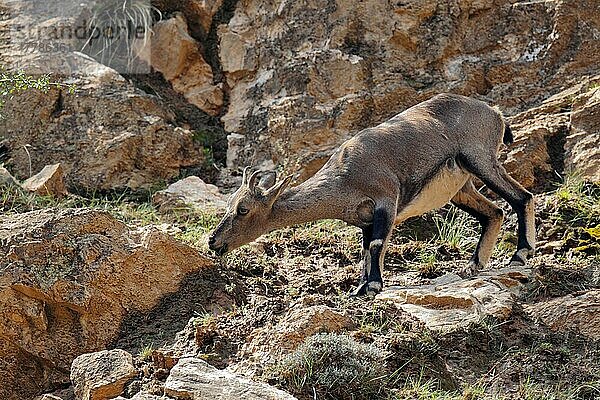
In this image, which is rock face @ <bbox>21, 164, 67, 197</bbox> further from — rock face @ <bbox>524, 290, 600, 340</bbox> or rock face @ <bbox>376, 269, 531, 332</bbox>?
rock face @ <bbox>524, 290, 600, 340</bbox>

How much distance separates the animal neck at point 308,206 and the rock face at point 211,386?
295 centimetres

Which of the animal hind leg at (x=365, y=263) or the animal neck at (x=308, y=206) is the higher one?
the animal neck at (x=308, y=206)

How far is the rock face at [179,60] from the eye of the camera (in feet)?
45.2

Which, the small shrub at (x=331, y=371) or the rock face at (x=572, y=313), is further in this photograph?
the rock face at (x=572, y=313)

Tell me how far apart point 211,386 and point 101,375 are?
102cm

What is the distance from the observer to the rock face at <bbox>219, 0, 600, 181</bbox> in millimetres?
11945

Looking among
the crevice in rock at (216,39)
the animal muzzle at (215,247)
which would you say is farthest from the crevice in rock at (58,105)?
the animal muzzle at (215,247)

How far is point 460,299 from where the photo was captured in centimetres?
770

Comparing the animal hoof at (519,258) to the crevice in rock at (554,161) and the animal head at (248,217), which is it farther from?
the animal head at (248,217)

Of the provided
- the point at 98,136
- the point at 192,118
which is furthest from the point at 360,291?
the point at 192,118

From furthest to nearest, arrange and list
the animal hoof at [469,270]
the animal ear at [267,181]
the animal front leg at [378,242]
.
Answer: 1. the animal ear at [267,181]
2. the animal hoof at [469,270]
3. the animal front leg at [378,242]

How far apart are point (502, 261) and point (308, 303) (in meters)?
3.24

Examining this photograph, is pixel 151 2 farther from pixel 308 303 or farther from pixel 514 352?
pixel 514 352

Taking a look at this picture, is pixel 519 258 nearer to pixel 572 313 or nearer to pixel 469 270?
pixel 469 270
